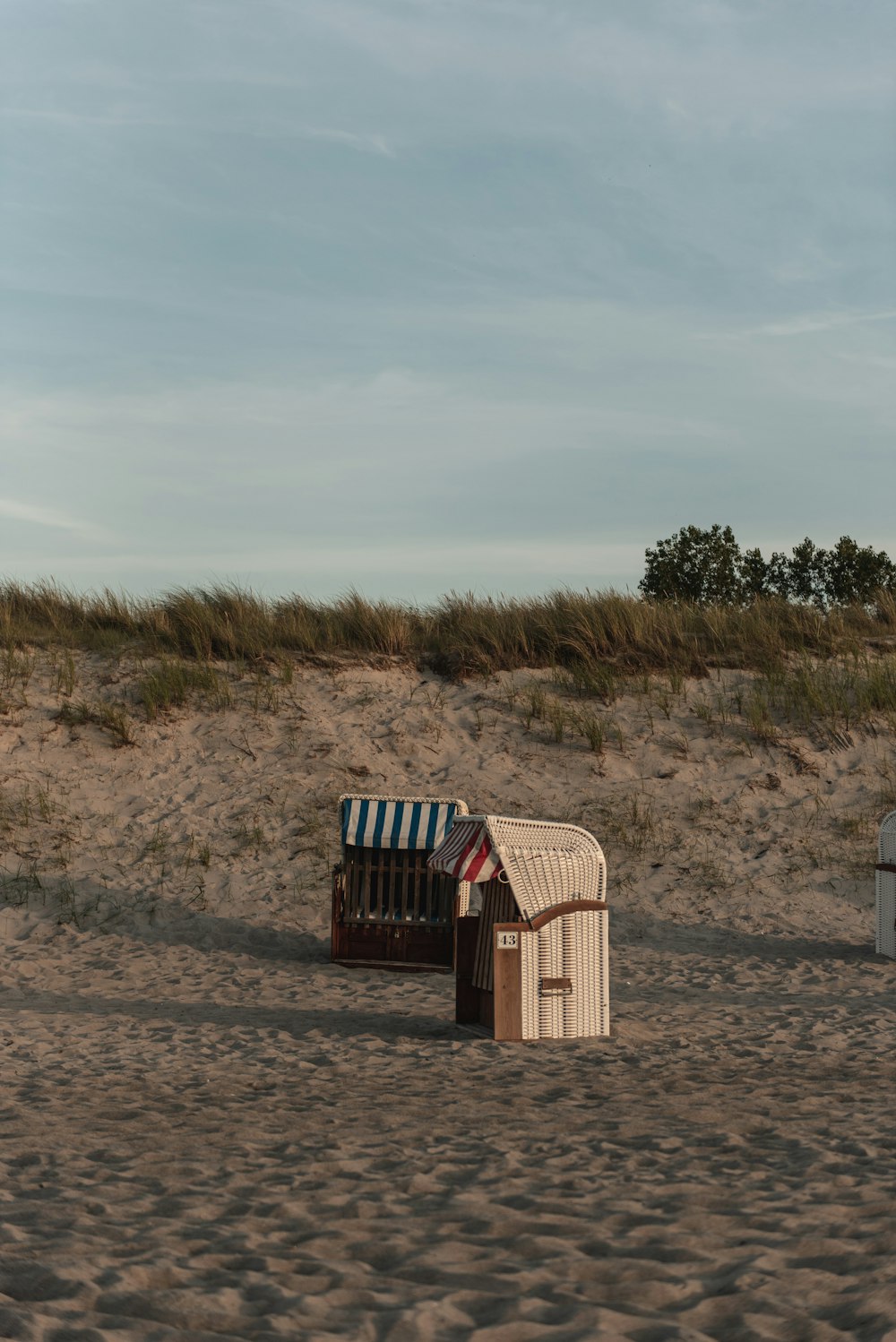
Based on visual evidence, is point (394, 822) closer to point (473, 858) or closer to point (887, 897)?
point (473, 858)

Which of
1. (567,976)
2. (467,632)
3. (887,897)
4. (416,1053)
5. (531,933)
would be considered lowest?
(416,1053)

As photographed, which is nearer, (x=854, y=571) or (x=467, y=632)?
(x=467, y=632)

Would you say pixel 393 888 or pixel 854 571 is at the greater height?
pixel 854 571

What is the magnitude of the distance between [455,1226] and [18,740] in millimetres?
13658

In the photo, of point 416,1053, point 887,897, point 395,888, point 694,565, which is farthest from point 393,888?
point 694,565

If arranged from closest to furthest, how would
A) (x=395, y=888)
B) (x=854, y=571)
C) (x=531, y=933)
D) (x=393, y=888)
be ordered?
(x=531, y=933) < (x=393, y=888) < (x=395, y=888) < (x=854, y=571)

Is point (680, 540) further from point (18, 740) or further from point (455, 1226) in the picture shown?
point (455, 1226)

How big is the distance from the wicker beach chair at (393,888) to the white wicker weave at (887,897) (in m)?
4.24

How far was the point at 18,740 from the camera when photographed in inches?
650

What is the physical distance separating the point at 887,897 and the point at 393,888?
4.97 m

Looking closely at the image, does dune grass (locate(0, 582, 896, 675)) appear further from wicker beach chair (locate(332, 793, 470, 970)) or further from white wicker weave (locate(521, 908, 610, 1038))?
white wicker weave (locate(521, 908, 610, 1038))

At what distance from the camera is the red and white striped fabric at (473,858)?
824 cm

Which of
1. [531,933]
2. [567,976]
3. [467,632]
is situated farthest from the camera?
[467,632]

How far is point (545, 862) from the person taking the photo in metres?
8.50
